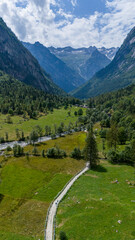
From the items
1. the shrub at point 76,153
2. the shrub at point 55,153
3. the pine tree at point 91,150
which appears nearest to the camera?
the pine tree at point 91,150

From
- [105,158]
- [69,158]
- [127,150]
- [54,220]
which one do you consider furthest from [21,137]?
[54,220]

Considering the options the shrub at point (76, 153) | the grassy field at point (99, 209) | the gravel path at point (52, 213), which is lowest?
the gravel path at point (52, 213)

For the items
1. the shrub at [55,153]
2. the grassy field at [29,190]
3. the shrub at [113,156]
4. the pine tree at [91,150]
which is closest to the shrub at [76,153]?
the grassy field at [29,190]

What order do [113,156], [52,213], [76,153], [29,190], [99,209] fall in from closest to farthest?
[99,209] < [52,213] < [29,190] < [113,156] < [76,153]

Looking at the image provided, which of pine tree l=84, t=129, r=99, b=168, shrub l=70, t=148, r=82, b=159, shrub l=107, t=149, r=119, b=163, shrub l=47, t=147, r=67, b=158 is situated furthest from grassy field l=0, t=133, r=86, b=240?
shrub l=107, t=149, r=119, b=163

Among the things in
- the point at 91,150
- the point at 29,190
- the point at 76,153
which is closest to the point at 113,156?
the point at 91,150

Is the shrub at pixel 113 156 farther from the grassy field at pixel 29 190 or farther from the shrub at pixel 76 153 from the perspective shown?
the shrub at pixel 76 153

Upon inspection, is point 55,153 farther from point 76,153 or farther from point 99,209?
point 99,209
